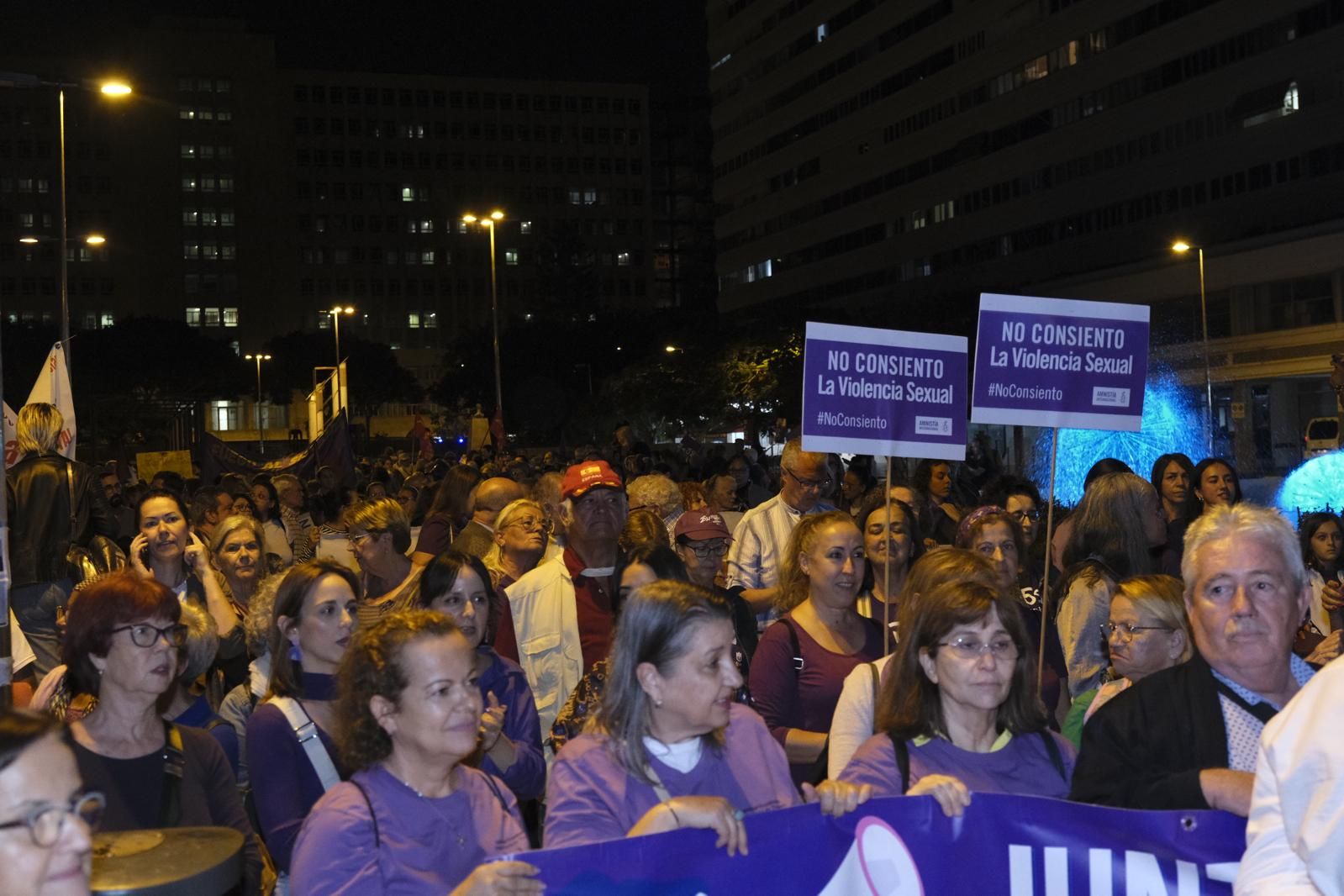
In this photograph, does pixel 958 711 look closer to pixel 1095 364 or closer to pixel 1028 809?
pixel 1028 809

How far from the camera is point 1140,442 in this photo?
32875 mm

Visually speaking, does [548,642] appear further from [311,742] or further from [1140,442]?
[1140,442]

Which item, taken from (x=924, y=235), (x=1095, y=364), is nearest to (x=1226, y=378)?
(x=924, y=235)

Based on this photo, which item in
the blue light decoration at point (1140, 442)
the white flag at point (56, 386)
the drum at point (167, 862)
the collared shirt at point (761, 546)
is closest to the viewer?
the drum at point (167, 862)

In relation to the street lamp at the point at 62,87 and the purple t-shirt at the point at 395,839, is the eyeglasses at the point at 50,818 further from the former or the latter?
the street lamp at the point at 62,87

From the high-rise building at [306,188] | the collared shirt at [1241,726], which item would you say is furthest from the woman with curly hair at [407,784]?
the high-rise building at [306,188]

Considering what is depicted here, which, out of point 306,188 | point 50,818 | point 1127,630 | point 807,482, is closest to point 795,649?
point 1127,630

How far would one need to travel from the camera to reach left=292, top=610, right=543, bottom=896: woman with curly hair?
144 inches

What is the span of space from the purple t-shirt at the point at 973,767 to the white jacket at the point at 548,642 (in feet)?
8.75

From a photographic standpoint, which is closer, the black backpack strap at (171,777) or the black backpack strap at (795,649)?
the black backpack strap at (171,777)

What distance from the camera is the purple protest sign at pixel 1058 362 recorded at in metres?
6.88

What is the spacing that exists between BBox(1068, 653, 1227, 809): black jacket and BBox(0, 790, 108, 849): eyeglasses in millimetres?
2497

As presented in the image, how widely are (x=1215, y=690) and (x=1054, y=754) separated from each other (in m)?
0.59

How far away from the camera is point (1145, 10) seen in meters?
58.4
